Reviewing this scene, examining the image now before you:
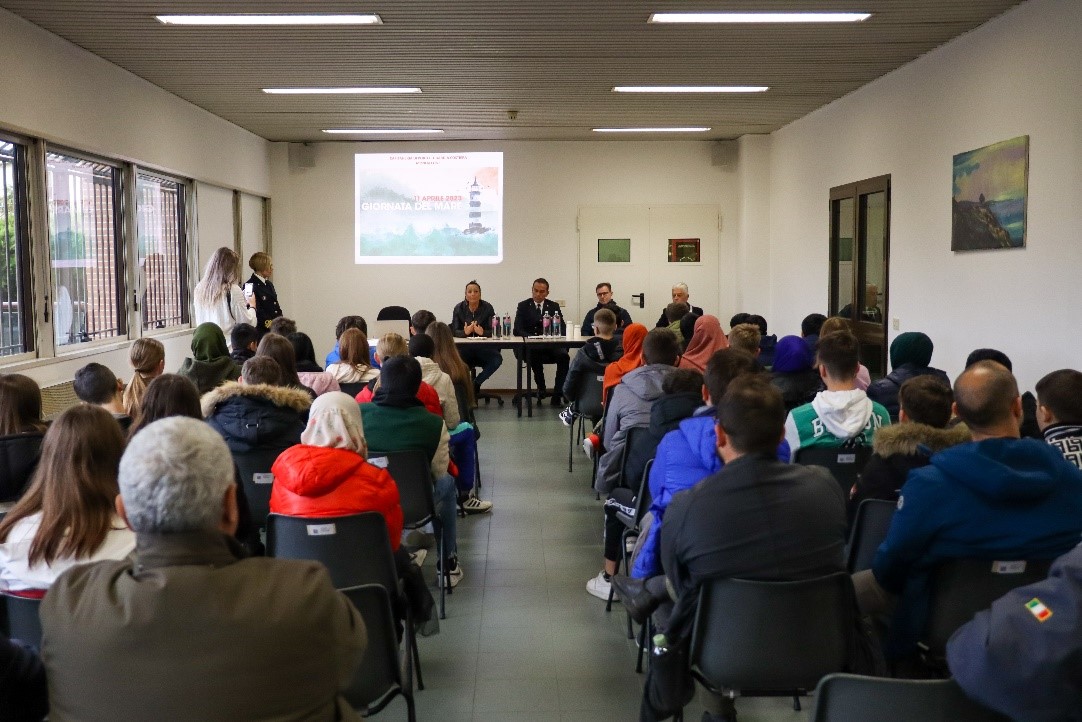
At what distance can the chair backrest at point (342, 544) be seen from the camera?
303cm

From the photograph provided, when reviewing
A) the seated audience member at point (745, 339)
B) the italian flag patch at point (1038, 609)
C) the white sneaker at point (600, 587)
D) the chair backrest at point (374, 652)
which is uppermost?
the seated audience member at point (745, 339)

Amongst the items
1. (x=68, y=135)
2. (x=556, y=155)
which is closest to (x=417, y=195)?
(x=556, y=155)

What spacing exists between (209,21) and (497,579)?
12.4ft

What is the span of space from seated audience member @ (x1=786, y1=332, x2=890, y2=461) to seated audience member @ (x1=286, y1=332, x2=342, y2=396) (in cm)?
267

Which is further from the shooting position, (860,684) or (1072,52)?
(1072,52)

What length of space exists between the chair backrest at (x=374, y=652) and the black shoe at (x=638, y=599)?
713 mm

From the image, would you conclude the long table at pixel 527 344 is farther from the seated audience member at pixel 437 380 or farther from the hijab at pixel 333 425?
the hijab at pixel 333 425

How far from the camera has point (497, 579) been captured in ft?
16.3

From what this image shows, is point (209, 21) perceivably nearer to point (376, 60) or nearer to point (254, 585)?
point (376, 60)

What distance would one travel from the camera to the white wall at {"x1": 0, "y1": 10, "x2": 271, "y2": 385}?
19.8 feet

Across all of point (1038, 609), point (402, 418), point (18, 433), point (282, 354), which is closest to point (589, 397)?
point (282, 354)

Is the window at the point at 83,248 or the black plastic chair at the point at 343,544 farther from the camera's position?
the window at the point at 83,248

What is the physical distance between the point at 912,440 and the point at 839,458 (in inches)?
29.7

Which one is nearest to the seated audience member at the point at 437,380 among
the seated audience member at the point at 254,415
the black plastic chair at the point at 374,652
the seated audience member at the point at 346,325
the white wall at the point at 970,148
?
the seated audience member at the point at 346,325
